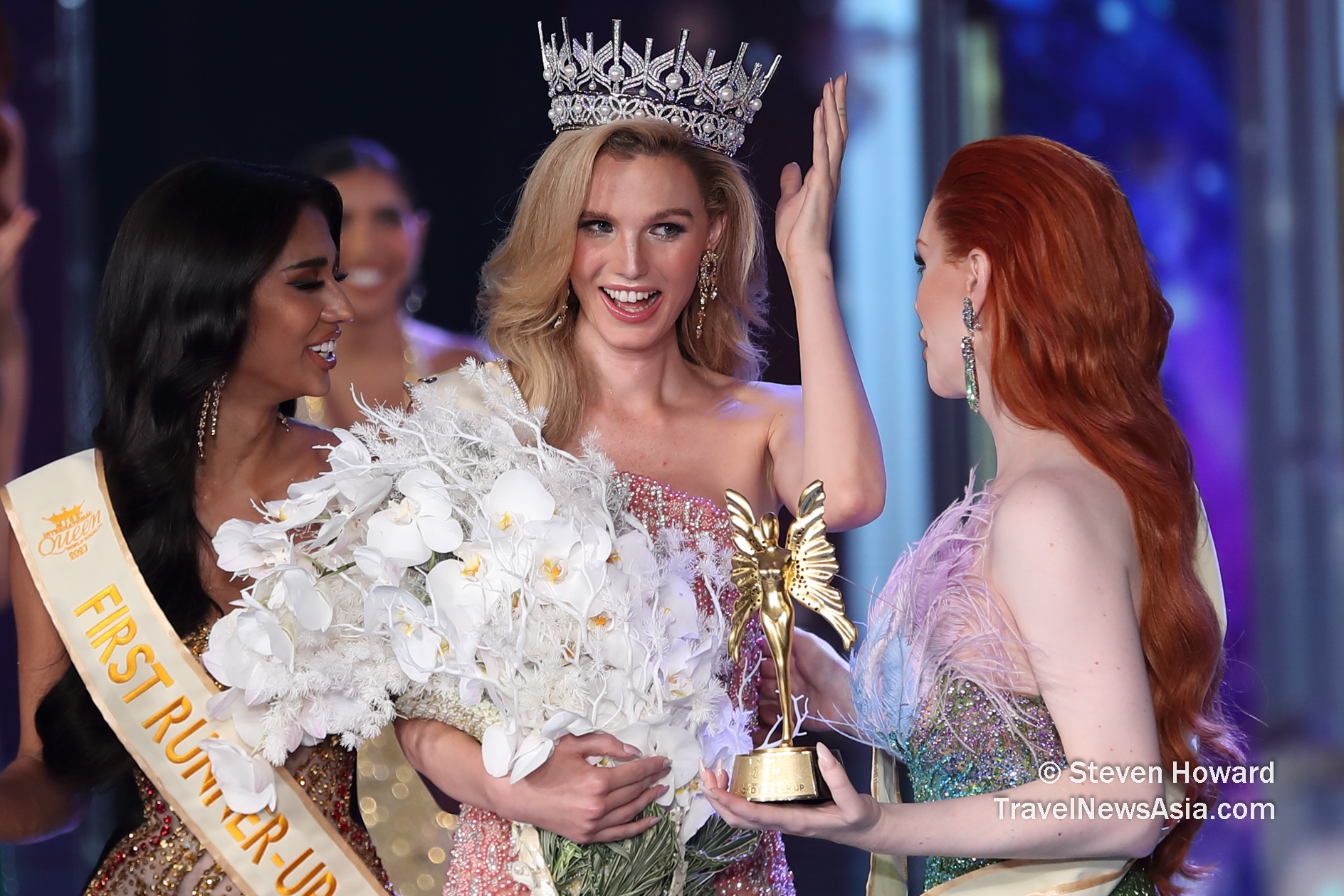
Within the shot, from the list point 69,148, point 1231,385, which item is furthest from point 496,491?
point 1231,385

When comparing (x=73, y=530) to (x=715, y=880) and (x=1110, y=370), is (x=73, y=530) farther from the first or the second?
(x=1110, y=370)

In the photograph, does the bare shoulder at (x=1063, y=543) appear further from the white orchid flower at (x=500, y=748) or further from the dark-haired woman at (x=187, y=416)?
the dark-haired woman at (x=187, y=416)

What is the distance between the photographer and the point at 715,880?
5.92 ft

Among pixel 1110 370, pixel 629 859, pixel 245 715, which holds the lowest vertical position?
pixel 629 859

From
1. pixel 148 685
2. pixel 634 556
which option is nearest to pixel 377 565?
pixel 634 556

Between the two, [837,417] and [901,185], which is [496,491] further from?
[901,185]

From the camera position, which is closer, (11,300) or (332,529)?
(332,529)

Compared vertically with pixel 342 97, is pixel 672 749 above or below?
below

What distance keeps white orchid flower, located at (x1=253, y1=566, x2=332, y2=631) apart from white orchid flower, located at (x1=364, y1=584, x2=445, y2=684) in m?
0.06

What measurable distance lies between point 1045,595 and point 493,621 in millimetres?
587

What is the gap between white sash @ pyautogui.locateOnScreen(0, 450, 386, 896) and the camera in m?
1.83

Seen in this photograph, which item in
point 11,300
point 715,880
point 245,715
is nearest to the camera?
Answer: point 245,715

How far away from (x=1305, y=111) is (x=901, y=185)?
1.69 m

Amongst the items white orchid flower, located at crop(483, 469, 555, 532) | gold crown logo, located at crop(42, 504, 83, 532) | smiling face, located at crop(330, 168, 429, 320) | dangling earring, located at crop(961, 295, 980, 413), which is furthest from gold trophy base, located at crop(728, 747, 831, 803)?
smiling face, located at crop(330, 168, 429, 320)
